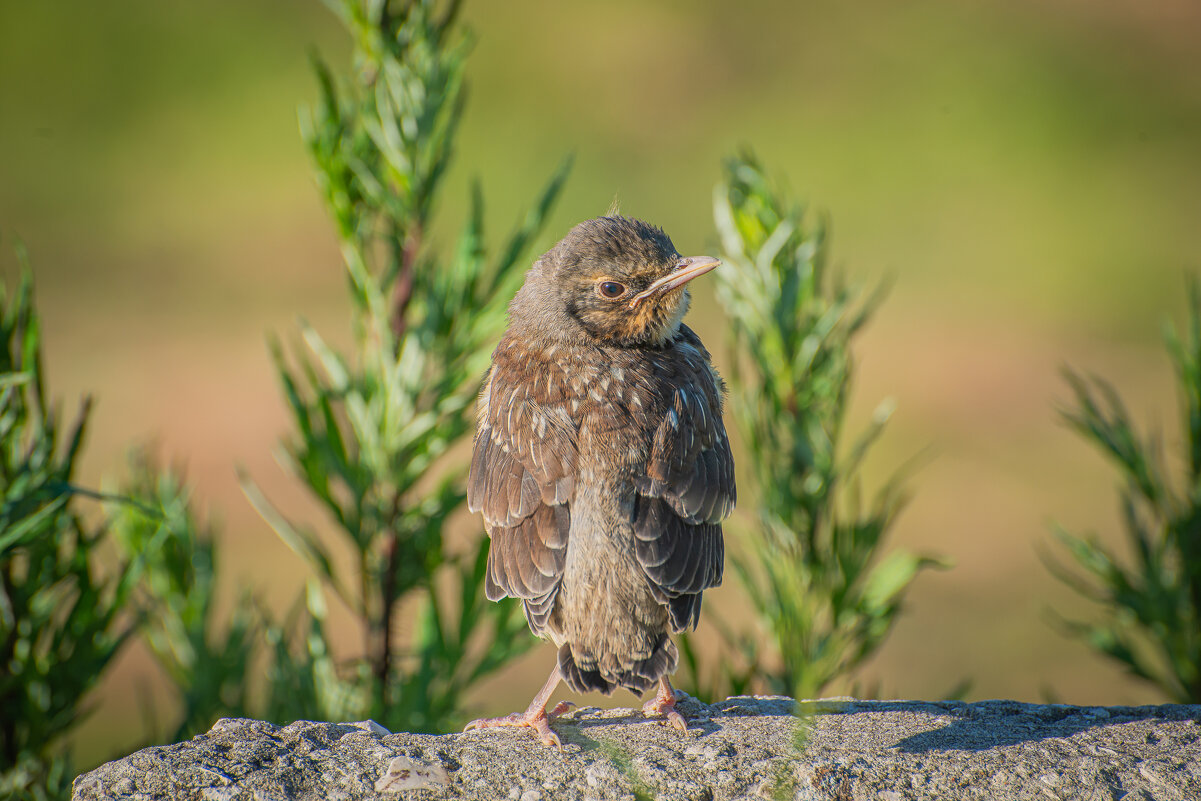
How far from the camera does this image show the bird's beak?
3055 mm

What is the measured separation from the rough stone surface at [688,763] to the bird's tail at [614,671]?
6.8 inches

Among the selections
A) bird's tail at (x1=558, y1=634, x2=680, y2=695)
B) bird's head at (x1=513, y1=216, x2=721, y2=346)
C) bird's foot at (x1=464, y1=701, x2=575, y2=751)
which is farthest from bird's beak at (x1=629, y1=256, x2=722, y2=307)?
bird's foot at (x1=464, y1=701, x2=575, y2=751)

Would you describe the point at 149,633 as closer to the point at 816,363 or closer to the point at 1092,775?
the point at 816,363

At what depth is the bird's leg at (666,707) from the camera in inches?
109

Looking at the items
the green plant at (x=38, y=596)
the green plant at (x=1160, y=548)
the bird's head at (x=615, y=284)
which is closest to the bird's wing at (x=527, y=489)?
the bird's head at (x=615, y=284)

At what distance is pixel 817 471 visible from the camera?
10.9ft

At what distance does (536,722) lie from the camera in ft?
8.97

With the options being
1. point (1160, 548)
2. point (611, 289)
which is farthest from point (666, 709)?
point (1160, 548)

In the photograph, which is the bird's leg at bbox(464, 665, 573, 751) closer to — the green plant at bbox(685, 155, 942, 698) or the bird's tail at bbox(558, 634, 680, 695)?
the bird's tail at bbox(558, 634, 680, 695)

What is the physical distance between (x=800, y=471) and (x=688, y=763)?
3.92ft

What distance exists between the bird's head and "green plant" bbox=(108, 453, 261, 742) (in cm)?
160

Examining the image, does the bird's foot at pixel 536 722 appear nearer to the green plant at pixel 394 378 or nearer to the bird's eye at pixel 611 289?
the green plant at pixel 394 378

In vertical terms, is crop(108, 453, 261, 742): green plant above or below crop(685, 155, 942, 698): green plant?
below

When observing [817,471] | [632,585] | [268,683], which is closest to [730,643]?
[817,471]
